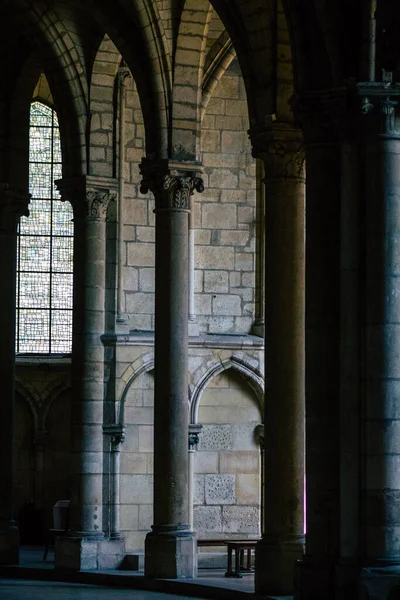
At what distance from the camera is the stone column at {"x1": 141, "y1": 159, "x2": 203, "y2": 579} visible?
2072cm

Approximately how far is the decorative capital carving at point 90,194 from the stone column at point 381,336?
900 centimetres

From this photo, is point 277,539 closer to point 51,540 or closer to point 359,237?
point 359,237

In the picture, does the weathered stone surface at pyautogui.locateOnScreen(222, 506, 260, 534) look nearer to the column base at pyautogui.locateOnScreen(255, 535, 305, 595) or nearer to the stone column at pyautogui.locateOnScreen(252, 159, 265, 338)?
the stone column at pyautogui.locateOnScreen(252, 159, 265, 338)

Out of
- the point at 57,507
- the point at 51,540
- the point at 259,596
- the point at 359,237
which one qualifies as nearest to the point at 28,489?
the point at 51,540

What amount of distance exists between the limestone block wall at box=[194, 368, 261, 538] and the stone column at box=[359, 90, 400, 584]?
10.3 m

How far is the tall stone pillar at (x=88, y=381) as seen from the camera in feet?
76.2

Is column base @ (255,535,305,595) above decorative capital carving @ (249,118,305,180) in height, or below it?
below

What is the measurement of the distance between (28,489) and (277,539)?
12789 mm

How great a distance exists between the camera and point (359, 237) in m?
15.3

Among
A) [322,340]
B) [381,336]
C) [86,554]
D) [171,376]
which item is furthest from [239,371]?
[381,336]

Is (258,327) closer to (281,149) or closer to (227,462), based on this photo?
(227,462)

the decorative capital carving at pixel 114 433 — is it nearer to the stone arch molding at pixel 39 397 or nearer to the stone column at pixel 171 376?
the stone column at pixel 171 376

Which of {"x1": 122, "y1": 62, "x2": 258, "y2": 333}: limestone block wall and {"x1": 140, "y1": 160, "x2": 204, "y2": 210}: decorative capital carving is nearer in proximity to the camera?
{"x1": 140, "y1": 160, "x2": 204, "y2": 210}: decorative capital carving

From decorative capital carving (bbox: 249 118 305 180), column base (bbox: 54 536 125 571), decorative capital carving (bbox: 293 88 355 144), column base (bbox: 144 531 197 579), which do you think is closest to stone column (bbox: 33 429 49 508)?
column base (bbox: 54 536 125 571)
